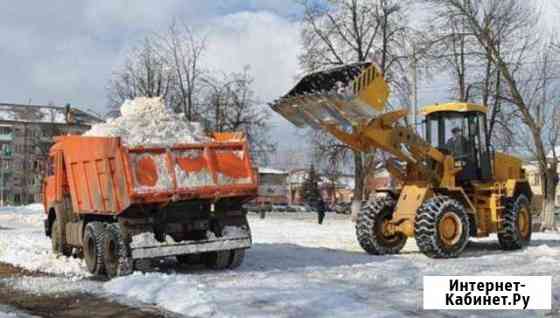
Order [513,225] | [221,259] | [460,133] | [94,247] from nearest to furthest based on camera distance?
1. [94,247]
2. [221,259]
3. [513,225]
4. [460,133]

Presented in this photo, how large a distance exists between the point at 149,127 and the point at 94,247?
2.43 m

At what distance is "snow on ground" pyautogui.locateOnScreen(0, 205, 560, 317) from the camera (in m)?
9.77

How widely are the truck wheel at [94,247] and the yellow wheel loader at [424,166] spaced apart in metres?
4.29

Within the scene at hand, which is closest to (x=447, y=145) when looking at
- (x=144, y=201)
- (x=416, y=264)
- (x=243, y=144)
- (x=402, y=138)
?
(x=402, y=138)

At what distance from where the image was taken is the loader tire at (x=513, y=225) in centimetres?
1750

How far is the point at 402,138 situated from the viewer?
1599 centimetres

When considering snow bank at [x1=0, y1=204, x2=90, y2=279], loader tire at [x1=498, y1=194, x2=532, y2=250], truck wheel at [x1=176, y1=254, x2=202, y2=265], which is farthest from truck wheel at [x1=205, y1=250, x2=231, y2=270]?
loader tire at [x1=498, y1=194, x2=532, y2=250]

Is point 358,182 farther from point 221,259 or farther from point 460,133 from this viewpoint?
point 221,259

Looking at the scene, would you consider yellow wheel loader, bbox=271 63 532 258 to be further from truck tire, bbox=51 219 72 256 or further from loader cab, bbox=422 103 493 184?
truck tire, bbox=51 219 72 256

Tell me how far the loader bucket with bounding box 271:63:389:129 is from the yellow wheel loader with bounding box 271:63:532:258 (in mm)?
20

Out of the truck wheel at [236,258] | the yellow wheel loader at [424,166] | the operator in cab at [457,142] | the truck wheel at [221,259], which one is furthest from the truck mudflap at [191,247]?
the operator in cab at [457,142]

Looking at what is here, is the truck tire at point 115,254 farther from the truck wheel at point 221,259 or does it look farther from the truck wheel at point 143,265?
the truck wheel at point 221,259

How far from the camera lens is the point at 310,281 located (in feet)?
40.1

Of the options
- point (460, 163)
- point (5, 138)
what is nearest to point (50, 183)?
point (460, 163)
